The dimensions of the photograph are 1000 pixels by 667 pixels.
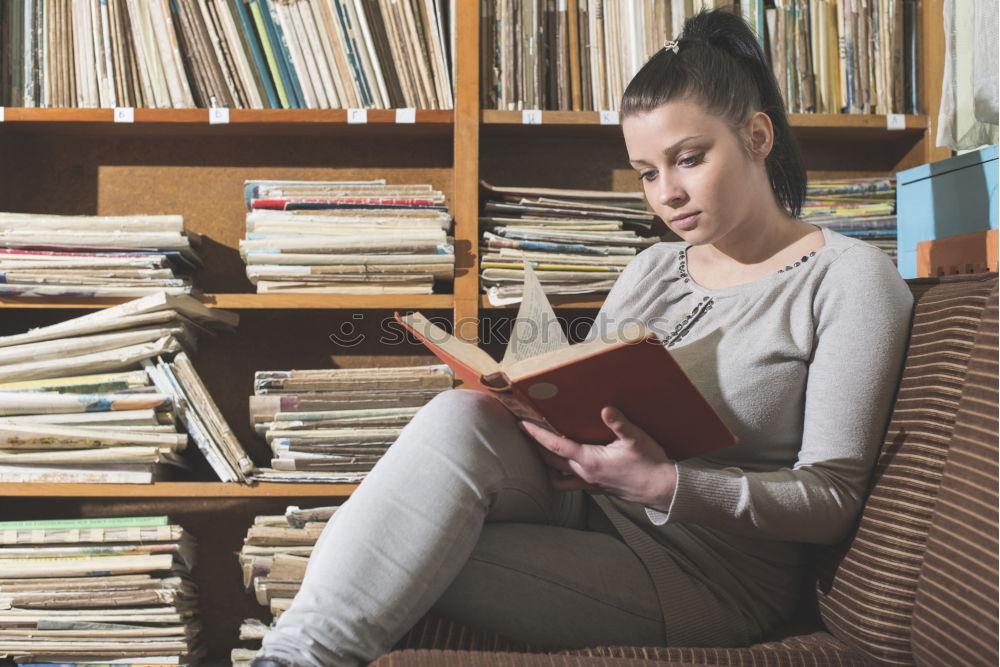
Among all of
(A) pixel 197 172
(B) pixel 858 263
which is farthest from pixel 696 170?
(A) pixel 197 172

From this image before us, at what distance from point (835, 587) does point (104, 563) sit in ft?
4.39

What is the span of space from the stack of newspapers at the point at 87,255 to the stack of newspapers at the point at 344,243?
162 millimetres

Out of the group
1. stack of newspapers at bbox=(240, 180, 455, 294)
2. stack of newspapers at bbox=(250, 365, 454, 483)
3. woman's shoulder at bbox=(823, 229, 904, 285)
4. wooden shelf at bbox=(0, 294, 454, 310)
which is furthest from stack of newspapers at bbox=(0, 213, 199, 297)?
woman's shoulder at bbox=(823, 229, 904, 285)

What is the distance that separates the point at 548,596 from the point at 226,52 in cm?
133

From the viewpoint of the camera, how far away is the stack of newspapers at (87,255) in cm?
160

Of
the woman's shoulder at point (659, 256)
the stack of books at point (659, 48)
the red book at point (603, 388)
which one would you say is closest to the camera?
the red book at point (603, 388)

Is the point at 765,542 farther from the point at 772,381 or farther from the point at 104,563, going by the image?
the point at 104,563

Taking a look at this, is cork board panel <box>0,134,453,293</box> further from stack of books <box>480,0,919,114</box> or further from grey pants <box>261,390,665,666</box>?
grey pants <box>261,390,665,666</box>

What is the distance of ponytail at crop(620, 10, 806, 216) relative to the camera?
1.07m

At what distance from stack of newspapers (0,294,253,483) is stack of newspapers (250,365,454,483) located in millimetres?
84

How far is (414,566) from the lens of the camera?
77 centimetres

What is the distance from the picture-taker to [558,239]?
166cm

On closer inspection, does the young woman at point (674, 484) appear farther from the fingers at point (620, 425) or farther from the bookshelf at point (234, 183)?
the bookshelf at point (234, 183)

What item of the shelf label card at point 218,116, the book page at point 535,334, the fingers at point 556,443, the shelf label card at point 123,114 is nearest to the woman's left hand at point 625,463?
the fingers at point 556,443
